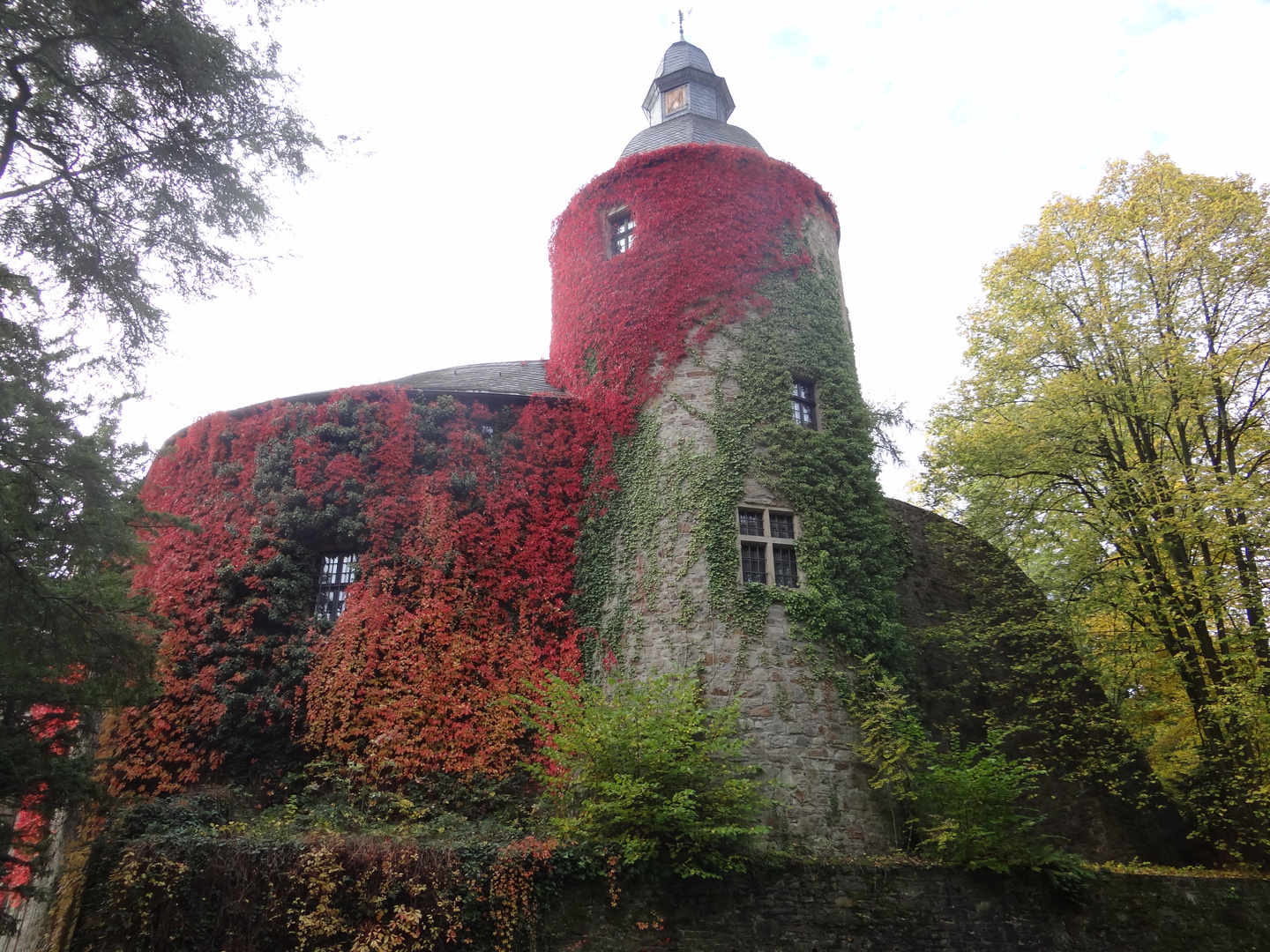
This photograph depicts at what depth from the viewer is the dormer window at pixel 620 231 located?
1752 cm

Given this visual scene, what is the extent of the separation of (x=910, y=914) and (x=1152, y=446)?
9.73 m

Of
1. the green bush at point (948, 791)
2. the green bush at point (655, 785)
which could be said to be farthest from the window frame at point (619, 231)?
the green bush at point (948, 791)

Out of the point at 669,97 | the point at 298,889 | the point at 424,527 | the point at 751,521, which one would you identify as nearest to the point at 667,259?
the point at 751,521

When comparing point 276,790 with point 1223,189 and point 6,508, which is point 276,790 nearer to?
point 6,508

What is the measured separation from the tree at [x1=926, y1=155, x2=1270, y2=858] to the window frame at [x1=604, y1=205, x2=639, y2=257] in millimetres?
7329

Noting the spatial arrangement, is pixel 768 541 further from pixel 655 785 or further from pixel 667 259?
pixel 667 259

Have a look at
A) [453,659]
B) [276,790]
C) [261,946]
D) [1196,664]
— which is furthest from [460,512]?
[1196,664]

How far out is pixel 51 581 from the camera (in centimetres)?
890

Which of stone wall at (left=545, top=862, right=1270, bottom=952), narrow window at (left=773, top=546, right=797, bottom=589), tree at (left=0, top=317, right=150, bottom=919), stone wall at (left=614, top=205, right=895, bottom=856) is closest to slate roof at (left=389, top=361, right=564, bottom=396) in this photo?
stone wall at (left=614, top=205, right=895, bottom=856)

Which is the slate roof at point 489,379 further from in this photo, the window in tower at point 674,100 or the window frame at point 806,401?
the window in tower at point 674,100

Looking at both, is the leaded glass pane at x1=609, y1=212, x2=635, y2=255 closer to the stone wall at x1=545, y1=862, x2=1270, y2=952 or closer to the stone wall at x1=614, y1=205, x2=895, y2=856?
the stone wall at x1=614, y1=205, x2=895, y2=856

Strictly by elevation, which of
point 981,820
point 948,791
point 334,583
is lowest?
point 981,820

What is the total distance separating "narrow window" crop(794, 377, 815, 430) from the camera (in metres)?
15.4

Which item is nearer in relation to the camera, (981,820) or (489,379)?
(981,820)
